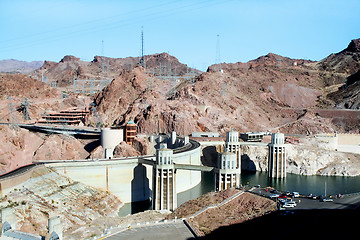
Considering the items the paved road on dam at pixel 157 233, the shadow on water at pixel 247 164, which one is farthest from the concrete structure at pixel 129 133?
the paved road on dam at pixel 157 233

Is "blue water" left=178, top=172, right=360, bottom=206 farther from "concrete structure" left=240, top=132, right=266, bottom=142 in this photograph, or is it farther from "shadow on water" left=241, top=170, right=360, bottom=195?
"concrete structure" left=240, top=132, right=266, bottom=142

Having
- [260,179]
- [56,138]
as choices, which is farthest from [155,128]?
[260,179]

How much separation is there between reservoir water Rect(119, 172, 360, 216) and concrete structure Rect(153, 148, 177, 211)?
5.56m

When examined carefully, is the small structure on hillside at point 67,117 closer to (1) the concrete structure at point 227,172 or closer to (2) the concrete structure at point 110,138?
(2) the concrete structure at point 110,138

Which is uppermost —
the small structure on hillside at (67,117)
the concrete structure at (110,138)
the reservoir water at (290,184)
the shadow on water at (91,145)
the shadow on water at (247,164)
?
the small structure on hillside at (67,117)

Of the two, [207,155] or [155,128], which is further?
[155,128]

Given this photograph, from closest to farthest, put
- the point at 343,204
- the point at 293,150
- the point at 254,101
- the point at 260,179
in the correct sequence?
the point at 343,204, the point at 260,179, the point at 293,150, the point at 254,101

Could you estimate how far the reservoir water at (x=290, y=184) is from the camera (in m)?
95.3

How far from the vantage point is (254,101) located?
18588 centimetres

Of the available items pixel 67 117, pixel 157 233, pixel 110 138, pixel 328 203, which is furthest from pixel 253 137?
pixel 157 233

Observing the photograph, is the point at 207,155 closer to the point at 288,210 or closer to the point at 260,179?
the point at 260,179

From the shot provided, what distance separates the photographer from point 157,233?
46.7 m

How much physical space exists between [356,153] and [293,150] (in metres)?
23.0

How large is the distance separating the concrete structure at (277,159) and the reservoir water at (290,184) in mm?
2414
